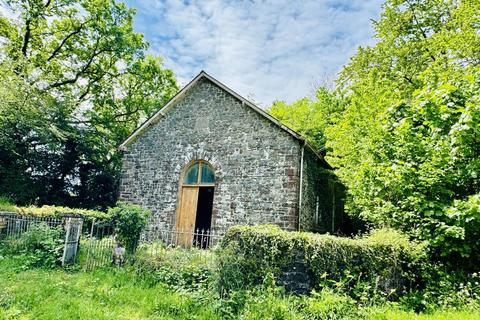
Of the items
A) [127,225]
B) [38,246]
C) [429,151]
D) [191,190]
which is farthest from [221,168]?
[429,151]

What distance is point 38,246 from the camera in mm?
9062

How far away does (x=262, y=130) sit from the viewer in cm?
1177

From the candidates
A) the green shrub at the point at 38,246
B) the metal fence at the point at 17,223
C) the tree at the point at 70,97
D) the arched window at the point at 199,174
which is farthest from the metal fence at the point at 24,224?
the tree at the point at 70,97

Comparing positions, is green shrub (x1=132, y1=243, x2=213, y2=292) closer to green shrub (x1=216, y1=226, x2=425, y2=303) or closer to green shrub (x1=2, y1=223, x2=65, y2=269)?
green shrub (x1=216, y1=226, x2=425, y2=303)

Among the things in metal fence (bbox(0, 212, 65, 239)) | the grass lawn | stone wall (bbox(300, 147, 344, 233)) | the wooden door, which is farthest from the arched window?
the grass lawn

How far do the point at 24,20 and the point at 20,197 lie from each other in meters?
10.8

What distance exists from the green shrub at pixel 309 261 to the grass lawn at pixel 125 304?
51cm

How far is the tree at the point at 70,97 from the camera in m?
16.2

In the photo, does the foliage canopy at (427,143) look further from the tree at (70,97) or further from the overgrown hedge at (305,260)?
the tree at (70,97)

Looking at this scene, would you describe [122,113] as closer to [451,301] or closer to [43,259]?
[43,259]

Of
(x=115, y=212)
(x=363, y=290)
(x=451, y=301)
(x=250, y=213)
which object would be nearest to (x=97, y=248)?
(x=115, y=212)

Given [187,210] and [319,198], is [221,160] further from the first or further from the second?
[319,198]

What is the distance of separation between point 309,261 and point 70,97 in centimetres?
1769

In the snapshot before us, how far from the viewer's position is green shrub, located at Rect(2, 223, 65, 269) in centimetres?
824
